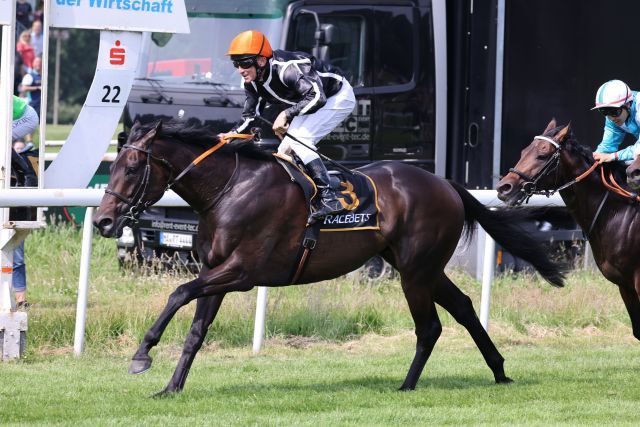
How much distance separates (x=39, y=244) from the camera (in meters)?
11.8

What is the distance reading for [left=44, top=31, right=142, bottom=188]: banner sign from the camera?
324 inches

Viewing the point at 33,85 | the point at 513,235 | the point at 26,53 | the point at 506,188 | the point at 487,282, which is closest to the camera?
the point at 506,188

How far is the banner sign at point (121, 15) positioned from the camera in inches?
314

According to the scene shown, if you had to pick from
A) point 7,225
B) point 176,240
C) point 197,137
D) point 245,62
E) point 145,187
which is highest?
→ point 245,62

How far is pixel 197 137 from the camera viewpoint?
22.6 ft

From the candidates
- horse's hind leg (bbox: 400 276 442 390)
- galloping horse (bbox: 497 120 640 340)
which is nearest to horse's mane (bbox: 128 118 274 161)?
horse's hind leg (bbox: 400 276 442 390)

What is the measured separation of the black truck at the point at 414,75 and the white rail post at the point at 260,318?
228 centimetres

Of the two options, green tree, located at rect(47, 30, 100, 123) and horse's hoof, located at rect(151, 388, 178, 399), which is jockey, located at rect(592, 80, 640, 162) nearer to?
horse's hoof, located at rect(151, 388, 178, 399)

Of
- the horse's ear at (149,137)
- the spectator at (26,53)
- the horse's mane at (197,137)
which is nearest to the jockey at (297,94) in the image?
the horse's mane at (197,137)

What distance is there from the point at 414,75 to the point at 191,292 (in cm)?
514

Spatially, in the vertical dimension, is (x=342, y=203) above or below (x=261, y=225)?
above

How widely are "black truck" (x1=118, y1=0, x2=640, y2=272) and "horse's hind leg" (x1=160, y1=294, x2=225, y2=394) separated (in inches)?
143

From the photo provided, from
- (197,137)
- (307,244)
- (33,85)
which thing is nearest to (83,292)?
(197,137)

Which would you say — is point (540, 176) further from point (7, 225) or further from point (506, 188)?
point (7, 225)
